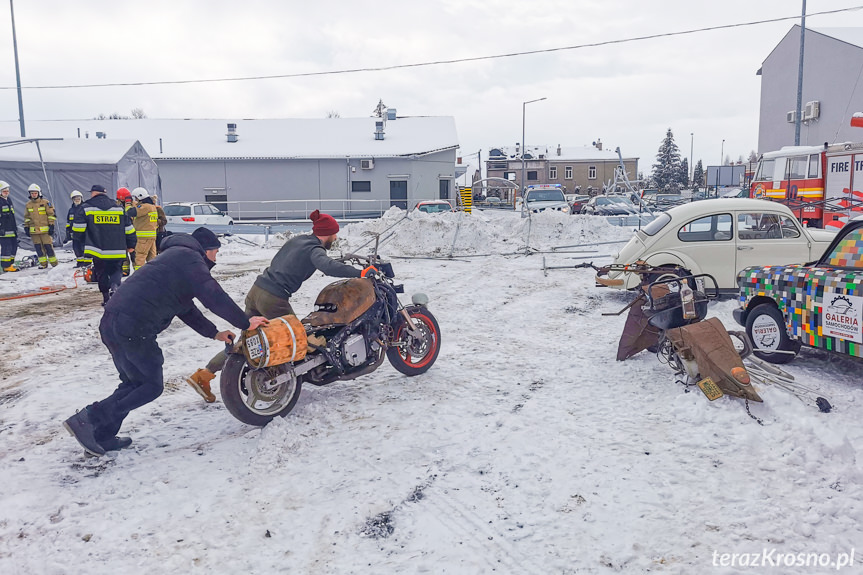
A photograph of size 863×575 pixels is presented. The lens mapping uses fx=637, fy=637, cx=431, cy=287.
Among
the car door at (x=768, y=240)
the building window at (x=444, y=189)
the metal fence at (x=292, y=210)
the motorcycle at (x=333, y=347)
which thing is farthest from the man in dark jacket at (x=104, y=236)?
the building window at (x=444, y=189)

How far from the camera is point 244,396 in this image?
5035mm

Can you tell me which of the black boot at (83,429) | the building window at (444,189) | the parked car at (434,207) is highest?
the building window at (444,189)

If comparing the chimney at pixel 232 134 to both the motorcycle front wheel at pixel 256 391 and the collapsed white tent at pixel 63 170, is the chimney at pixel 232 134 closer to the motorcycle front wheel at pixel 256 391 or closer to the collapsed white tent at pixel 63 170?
the collapsed white tent at pixel 63 170

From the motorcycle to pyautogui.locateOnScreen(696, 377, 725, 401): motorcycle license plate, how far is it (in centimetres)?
265

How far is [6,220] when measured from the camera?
1441 cm

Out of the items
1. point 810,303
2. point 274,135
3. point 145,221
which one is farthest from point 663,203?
point 810,303

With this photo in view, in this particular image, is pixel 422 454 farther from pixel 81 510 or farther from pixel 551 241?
pixel 551 241

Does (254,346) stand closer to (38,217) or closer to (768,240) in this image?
(768,240)

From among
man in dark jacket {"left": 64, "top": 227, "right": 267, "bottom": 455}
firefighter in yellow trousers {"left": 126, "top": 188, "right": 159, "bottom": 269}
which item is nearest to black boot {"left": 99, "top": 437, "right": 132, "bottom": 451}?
man in dark jacket {"left": 64, "top": 227, "right": 267, "bottom": 455}

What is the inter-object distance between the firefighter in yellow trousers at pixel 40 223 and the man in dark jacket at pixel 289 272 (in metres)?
12.0

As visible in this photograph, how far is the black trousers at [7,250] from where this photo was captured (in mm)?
14539

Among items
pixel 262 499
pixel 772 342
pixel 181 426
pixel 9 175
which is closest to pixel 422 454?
pixel 262 499

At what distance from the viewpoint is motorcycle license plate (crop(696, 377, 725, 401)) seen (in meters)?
5.35

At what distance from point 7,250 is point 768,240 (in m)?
15.8
